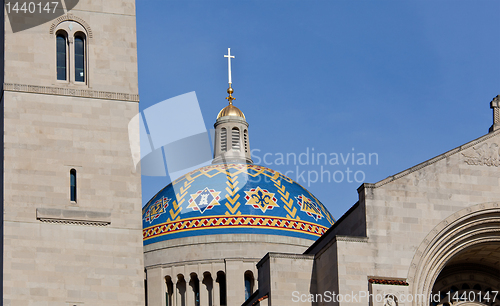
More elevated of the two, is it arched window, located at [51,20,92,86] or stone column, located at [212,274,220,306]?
arched window, located at [51,20,92,86]

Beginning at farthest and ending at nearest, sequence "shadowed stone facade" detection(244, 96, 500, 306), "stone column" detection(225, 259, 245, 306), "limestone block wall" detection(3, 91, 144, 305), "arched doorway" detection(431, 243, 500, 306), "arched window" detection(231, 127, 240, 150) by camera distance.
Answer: "arched window" detection(231, 127, 240, 150)
"stone column" detection(225, 259, 245, 306)
"arched doorway" detection(431, 243, 500, 306)
"limestone block wall" detection(3, 91, 144, 305)
"shadowed stone facade" detection(244, 96, 500, 306)

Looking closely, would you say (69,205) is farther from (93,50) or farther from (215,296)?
(215,296)

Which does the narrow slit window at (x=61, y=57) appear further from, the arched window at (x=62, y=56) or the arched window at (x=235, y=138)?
the arched window at (x=235, y=138)

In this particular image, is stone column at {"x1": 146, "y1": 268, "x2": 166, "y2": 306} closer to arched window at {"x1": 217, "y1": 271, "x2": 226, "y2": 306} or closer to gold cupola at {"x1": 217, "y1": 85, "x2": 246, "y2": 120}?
arched window at {"x1": 217, "y1": 271, "x2": 226, "y2": 306}

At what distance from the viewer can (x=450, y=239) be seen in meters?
37.0

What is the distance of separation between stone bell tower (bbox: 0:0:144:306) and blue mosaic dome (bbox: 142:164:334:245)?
17.6 metres

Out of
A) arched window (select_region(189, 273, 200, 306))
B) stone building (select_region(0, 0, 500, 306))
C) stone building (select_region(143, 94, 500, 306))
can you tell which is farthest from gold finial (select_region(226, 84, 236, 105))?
stone building (select_region(0, 0, 500, 306))

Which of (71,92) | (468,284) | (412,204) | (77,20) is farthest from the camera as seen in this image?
(468,284)

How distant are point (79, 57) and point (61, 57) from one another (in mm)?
579

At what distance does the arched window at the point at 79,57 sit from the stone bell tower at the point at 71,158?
3cm

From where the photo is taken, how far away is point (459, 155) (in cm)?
3766

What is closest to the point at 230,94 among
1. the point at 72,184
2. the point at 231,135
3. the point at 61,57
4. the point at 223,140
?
the point at 231,135

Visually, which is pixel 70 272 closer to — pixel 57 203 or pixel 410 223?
pixel 57 203

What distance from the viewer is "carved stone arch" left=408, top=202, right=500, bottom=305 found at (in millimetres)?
36094
